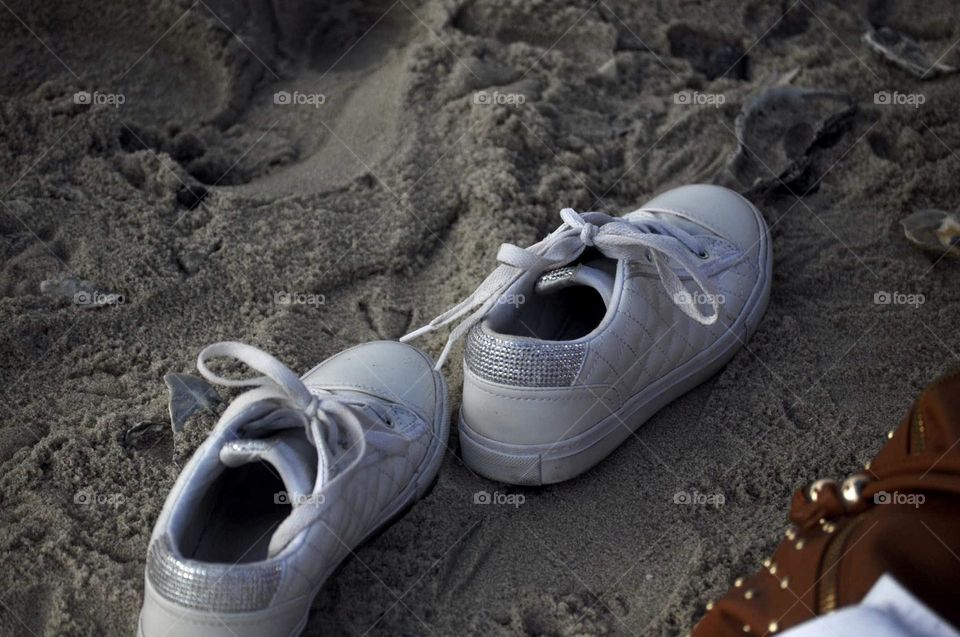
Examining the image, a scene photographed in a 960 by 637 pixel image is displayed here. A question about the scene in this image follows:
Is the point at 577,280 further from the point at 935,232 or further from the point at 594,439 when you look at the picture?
the point at 935,232

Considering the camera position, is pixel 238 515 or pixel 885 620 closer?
pixel 885 620

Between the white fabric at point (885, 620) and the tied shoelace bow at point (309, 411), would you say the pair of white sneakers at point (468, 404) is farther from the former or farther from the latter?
the white fabric at point (885, 620)

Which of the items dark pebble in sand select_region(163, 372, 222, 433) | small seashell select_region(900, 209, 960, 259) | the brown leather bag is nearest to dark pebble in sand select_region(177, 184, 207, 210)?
dark pebble in sand select_region(163, 372, 222, 433)

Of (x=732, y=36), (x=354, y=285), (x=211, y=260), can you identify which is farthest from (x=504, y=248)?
(x=732, y=36)

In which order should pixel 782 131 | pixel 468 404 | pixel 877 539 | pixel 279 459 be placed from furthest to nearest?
1. pixel 782 131
2. pixel 468 404
3. pixel 279 459
4. pixel 877 539

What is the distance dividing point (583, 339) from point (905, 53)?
1664mm

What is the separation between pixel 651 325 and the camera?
1999mm

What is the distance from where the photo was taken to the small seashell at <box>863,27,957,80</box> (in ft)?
9.25

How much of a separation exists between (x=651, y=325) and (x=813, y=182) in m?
0.90

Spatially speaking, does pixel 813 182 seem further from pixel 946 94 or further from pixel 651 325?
pixel 651 325

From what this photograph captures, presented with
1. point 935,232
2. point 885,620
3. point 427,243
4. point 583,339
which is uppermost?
point 885,620

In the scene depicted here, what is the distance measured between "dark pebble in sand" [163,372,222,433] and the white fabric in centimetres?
137

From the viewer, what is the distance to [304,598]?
1683 mm

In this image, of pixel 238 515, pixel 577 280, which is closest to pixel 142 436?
pixel 238 515
